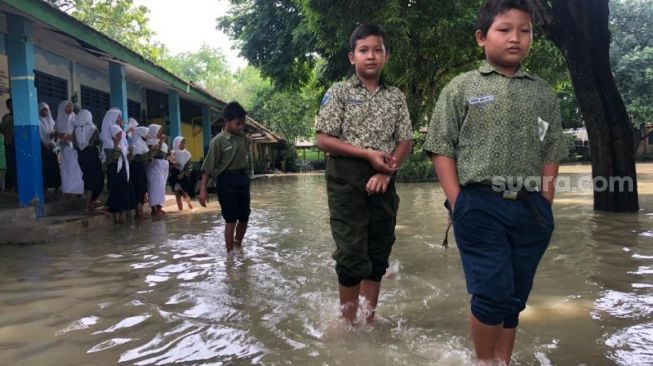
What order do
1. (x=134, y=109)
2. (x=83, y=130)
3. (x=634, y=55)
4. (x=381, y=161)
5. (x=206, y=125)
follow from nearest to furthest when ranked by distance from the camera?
(x=381, y=161) → (x=83, y=130) → (x=134, y=109) → (x=206, y=125) → (x=634, y=55)

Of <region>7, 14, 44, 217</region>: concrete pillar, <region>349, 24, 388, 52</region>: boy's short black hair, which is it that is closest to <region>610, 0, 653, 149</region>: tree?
<region>7, 14, 44, 217</region>: concrete pillar

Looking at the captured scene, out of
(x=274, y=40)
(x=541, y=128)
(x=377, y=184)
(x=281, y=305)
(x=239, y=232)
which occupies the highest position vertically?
(x=274, y=40)

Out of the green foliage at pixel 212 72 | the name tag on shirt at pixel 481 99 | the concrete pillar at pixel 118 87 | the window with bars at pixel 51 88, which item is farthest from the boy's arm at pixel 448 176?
the green foliage at pixel 212 72

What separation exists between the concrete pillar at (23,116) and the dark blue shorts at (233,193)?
350 cm

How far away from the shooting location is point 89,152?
8.72 m

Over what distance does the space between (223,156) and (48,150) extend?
5016mm

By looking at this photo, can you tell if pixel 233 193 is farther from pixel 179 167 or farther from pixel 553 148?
pixel 179 167

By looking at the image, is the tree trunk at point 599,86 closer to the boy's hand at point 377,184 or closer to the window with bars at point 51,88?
the boy's hand at point 377,184

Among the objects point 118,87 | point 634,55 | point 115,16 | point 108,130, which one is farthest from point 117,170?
point 634,55

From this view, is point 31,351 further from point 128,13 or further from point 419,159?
point 128,13

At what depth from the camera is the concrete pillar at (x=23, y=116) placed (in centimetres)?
750

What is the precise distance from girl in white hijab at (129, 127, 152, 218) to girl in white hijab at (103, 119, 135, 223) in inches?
23.2

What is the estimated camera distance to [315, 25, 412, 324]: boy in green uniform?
9.91ft

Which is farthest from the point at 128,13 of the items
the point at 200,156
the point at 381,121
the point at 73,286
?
the point at 381,121
